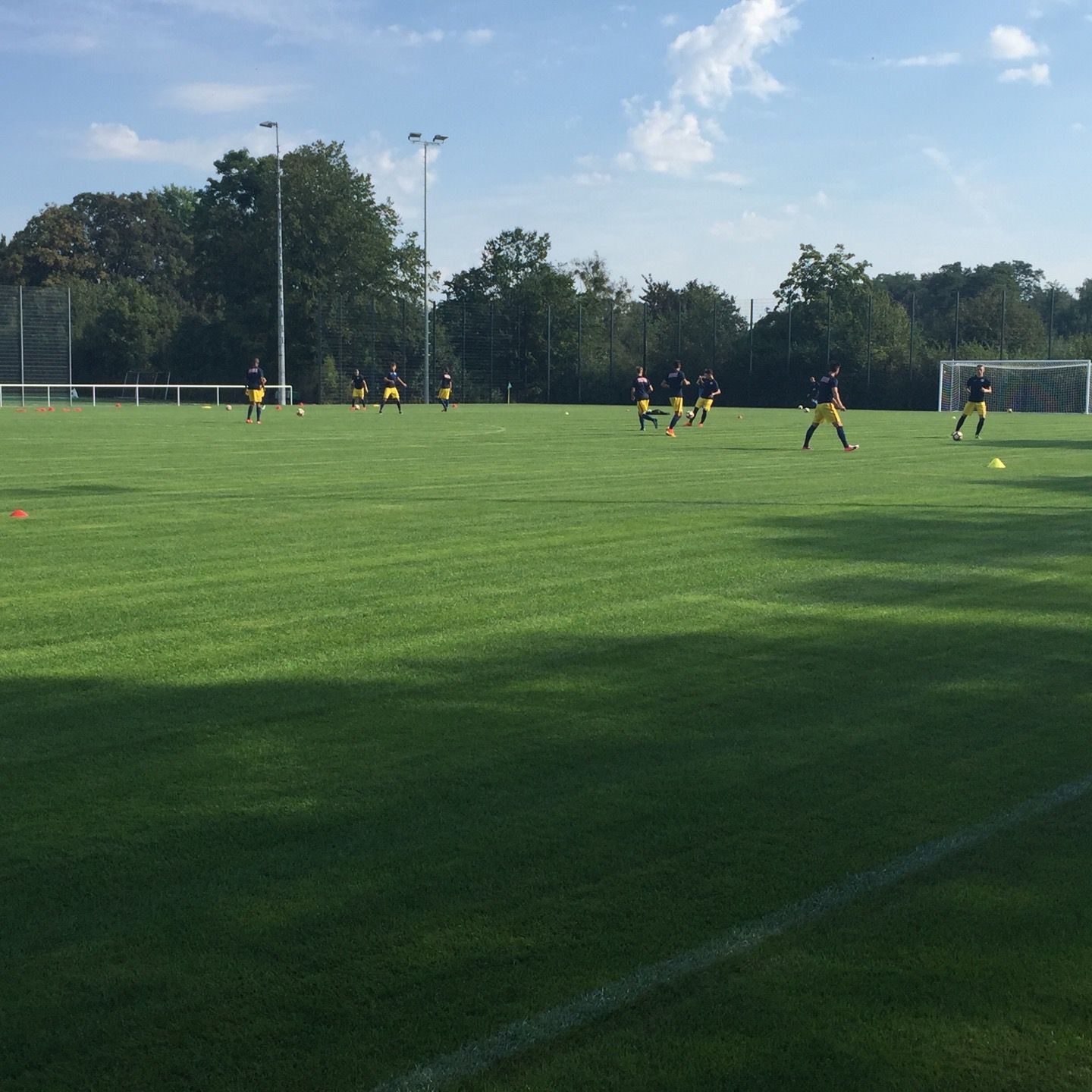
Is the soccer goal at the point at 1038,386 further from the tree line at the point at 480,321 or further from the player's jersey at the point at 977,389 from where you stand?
the player's jersey at the point at 977,389

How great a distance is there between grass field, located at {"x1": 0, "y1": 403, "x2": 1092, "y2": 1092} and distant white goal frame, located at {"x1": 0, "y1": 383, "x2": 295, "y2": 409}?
53.4 metres

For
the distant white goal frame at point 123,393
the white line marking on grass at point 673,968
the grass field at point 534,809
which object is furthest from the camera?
the distant white goal frame at point 123,393

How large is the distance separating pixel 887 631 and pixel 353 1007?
5.59 m

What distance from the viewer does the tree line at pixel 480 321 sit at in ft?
241

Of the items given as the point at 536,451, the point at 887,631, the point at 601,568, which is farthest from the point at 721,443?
the point at 887,631

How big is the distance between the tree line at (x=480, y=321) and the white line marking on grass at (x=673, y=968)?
69572 mm

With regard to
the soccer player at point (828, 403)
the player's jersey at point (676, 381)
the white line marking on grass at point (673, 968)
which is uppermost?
the player's jersey at point (676, 381)

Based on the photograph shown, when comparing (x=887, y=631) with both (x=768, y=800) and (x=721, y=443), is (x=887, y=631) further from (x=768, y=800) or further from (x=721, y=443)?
(x=721, y=443)

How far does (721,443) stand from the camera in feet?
102

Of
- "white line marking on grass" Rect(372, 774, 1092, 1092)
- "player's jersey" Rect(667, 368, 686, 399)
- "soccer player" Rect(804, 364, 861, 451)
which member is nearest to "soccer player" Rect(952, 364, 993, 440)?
"soccer player" Rect(804, 364, 861, 451)

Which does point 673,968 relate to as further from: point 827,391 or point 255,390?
point 255,390

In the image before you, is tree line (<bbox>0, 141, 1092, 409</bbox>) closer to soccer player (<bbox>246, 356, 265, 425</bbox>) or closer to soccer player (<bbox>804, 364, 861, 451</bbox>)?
soccer player (<bbox>246, 356, 265, 425</bbox>)

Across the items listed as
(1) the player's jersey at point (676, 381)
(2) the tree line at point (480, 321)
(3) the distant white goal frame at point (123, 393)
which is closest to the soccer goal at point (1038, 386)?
(2) the tree line at point (480, 321)

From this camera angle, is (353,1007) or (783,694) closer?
(353,1007)
